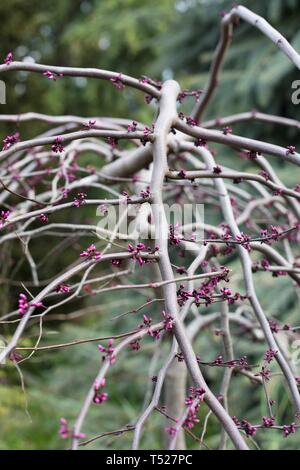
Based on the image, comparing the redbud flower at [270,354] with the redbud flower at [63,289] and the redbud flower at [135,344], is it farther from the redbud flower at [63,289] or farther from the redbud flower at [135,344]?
the redbud flower at [63,289]

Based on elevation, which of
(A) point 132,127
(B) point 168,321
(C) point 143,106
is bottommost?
(B) point 168,321

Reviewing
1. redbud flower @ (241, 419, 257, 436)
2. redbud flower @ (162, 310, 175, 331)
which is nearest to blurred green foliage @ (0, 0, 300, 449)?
redbud flower @ (241, 419, 257, 436)

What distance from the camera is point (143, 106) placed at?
254 inches

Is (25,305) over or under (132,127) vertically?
under

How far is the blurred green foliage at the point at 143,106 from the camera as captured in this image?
11.0ft

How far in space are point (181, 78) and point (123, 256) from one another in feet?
12.9

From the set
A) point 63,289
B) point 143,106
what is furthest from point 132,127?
point 143,106

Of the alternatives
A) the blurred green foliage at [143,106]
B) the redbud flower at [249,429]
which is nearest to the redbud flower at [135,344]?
the redbud flower at [249,429]

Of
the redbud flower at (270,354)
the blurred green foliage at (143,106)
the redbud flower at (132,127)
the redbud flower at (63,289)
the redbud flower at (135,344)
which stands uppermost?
the blurred green foliage at (143,106)

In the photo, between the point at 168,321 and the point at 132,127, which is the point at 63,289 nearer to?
the point at 168,321

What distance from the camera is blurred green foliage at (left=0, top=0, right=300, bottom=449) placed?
3.35 m

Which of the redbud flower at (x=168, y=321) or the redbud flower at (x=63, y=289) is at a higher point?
the redbud flower at (x=63, y=289)

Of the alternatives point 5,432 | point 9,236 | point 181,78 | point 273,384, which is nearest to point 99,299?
point 5,432

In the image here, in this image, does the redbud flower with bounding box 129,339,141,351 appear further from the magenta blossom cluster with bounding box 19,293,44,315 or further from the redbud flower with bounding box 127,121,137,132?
the redbud flower with bounding box 127,121,137,132
